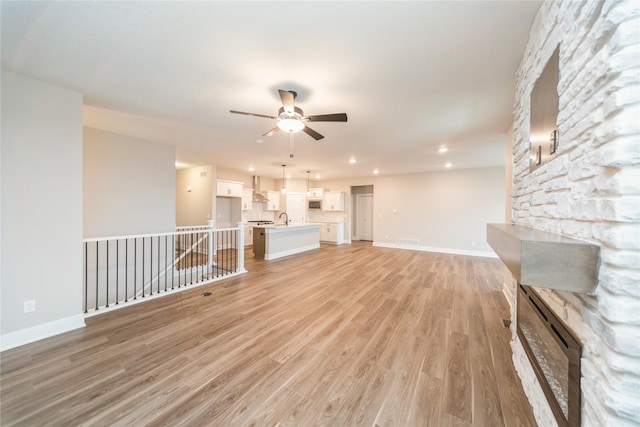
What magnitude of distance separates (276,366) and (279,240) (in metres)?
4.74

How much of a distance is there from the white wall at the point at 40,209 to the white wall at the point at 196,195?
171 inches

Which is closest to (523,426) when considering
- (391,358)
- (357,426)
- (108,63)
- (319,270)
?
(391,358)

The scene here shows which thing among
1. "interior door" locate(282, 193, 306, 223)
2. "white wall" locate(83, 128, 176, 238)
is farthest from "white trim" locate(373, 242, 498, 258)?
"white wall" locate(83, 128, 176, 238)

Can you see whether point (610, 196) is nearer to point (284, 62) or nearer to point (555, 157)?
point (555, 157)

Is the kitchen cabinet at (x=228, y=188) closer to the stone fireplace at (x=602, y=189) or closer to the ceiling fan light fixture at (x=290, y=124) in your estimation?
the ceiling fan light fixture at (x=290, y=124)

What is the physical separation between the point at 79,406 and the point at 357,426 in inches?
78.8

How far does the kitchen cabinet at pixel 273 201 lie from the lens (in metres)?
9.04

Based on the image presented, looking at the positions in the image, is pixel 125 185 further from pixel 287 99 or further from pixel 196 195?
pixel 287 99

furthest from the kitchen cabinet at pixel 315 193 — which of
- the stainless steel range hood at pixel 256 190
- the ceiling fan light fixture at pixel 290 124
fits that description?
the ceiling fan light fixture at pixel 290 124

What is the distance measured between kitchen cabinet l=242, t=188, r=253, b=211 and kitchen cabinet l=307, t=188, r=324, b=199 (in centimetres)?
246

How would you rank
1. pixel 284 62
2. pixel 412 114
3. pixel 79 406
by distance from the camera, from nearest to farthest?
pixel 79 406 → pixel 284 62 → pixel 412 114

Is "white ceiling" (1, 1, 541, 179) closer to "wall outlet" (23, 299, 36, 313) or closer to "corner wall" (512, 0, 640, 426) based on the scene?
"corner wall" (512, 0, 640, 426)

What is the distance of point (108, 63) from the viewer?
86.3 inches

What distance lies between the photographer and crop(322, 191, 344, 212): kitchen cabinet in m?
9.23
